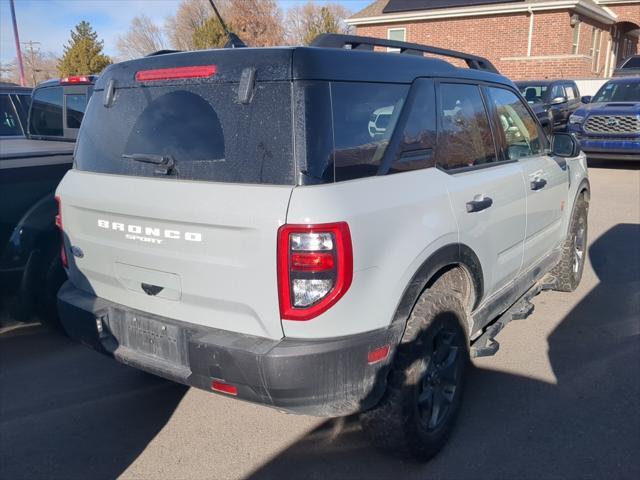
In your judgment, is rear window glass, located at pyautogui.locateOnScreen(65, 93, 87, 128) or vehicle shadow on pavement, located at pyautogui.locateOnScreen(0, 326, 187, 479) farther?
rear window glass, located at pyautogui.locateOnScreen(65, 93, 87, 128)

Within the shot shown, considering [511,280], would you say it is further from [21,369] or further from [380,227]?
[21,369]

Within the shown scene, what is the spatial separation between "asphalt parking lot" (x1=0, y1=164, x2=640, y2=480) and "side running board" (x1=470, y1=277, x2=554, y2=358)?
34 cm

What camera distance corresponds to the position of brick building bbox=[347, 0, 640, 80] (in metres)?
23.7

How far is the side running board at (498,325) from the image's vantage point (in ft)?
11.6

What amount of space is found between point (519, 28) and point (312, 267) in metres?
25.4

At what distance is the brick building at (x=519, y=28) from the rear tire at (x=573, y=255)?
20.7 meters

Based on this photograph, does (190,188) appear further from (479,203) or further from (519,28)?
(519,28)

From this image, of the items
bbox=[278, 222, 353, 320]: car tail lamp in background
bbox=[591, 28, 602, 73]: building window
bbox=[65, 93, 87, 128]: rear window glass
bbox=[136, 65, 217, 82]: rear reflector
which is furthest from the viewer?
bbox=[591, 28, 602, 73]: building window

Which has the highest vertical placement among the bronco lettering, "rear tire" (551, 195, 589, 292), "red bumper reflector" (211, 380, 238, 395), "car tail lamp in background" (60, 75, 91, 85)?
"car tail lamp in background" (60, 75, 91, 85)

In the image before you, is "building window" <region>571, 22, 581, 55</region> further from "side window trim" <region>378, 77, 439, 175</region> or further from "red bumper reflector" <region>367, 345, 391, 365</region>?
"red bumper reflector" <region>367, 345, 391, 365</region>

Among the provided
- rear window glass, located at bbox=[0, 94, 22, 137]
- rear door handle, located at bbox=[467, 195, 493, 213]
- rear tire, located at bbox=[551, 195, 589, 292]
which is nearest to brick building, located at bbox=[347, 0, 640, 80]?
rear tire, located at bbox=[551, 195, 589, 292]

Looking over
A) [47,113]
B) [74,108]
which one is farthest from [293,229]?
[47,113]

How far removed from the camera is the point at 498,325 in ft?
12.5

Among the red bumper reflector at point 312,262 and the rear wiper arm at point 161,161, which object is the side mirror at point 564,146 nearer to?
the red bumper reflector at point 312,262
